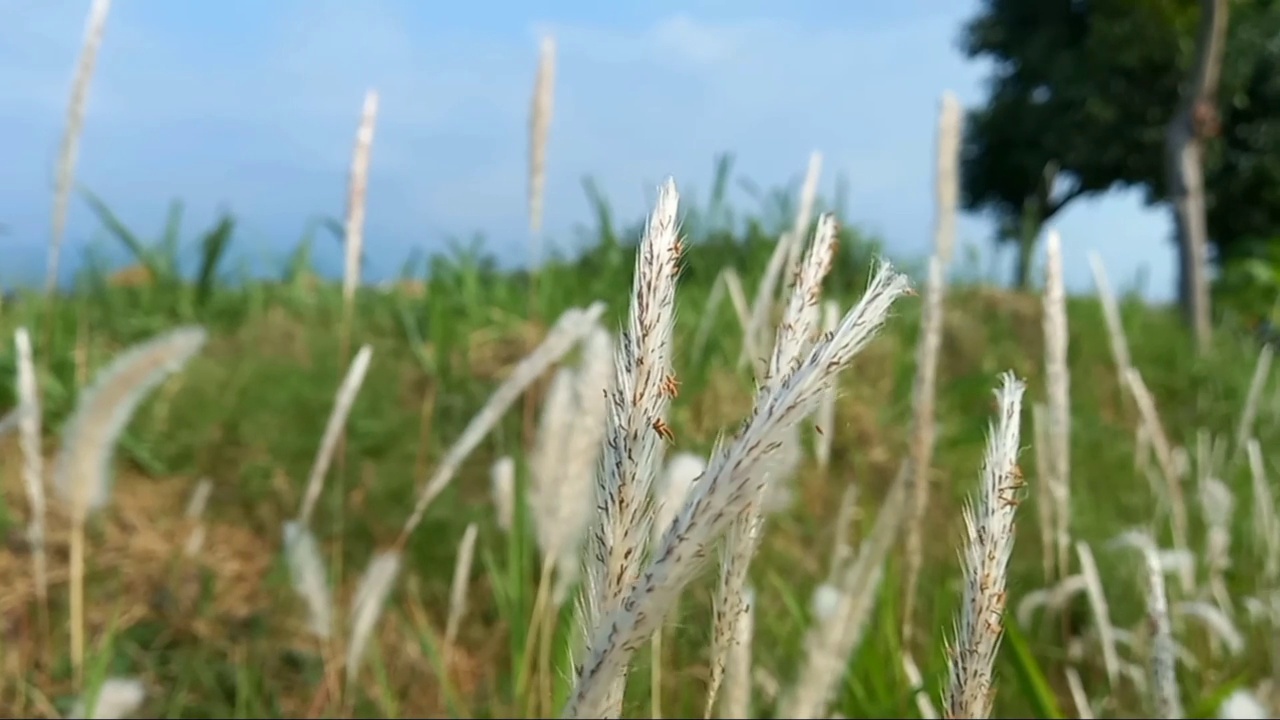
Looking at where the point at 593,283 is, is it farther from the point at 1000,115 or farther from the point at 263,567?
the point at 1000,115

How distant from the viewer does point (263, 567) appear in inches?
81.0

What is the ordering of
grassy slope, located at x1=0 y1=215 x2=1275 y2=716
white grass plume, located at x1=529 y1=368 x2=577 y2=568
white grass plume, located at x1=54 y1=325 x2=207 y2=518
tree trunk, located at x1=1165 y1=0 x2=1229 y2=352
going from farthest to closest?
tree trunk, located at x1=1165 y1=0 x2=1229 y2=352 → grassy slope, located at x1=0 y1=215 x2=1275 y2=716 → white grass plume, located at x1=54 y1=325 x2=207 y2=518 → white grass plume, located at x1=529 y1=368 x2=577 y2=568

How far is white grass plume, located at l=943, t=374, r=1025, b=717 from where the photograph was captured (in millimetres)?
390

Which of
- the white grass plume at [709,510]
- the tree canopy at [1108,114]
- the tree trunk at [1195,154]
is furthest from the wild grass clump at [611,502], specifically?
the tree canopy at [1108,114]

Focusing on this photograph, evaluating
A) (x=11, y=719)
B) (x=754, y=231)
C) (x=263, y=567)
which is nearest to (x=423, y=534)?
(x=263, y=567)

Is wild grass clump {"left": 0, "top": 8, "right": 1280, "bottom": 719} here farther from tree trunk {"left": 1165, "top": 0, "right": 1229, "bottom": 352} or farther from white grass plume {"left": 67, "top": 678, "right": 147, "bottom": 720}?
tree trunk {"left": 1165, "top": 0, "right": 1229, "bottom": 352}

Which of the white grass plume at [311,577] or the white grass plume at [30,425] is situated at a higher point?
the white grass plume at [30,425]

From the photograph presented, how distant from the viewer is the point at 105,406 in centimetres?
119

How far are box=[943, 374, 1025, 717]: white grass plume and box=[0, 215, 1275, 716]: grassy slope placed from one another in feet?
2.11

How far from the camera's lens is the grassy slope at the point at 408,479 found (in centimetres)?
154

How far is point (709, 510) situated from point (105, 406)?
1.09 m

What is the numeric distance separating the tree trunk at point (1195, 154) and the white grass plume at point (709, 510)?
4744 mm

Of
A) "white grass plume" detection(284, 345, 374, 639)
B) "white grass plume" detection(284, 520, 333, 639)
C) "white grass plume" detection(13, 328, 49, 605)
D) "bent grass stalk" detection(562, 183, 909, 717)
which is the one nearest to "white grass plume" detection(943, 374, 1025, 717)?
"bent grass stalk" detection(562, 183, 909, 717)

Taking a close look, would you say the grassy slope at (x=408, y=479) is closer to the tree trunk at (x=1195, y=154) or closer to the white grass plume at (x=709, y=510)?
the white grass plume at (x=709, y=510)
